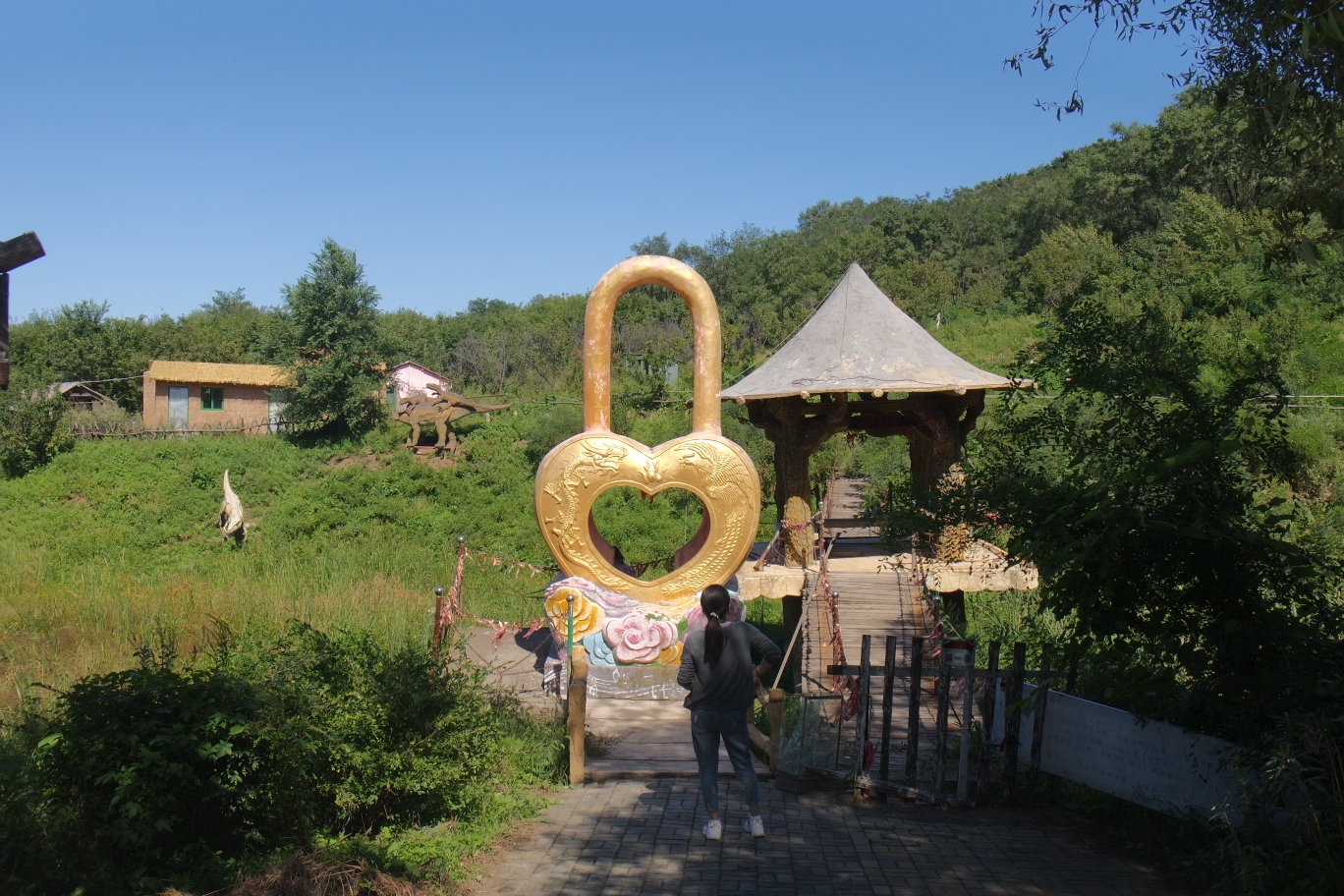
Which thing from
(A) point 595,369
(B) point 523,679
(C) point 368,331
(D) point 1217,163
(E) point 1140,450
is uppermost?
(D) point 1217,163

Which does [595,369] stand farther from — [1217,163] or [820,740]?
[1217,163]

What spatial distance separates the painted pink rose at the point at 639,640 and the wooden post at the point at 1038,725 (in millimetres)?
4300

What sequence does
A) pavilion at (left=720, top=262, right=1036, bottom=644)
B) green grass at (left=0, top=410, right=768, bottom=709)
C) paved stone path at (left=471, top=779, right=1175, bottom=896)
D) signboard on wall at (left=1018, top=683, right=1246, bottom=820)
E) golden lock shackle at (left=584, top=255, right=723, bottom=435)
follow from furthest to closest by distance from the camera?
green grass at (left=0, top=410, right=768, bottom=709) → pavilion at (left=720, top=262, right=1036, bottom=644) → golden lock shackle at (left=584, top=255, right=723, bottom=435) → signboard on wall at (left=1018, top=683, right=1246, bottom=820) → paved stone path at (left=471, top=779, right=1175, bottom=896)

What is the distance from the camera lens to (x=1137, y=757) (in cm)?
541

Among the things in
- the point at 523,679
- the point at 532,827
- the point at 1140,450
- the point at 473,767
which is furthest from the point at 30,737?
the point at 1140,450

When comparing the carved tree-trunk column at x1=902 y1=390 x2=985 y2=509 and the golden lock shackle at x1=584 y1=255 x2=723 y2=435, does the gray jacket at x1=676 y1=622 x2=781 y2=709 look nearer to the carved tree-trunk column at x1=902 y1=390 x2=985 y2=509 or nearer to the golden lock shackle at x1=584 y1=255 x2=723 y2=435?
the golden lock shackle at x1=584 y1=255 x2=723 y2=435

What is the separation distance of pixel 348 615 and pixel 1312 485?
557 inches

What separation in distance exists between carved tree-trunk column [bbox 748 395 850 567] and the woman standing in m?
5.67

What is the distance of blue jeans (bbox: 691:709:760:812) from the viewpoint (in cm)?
552

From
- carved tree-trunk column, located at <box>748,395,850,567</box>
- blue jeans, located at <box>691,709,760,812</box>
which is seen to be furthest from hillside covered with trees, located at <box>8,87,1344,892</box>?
carved tree-trunk column, located at <box>748,395,850,567</box>

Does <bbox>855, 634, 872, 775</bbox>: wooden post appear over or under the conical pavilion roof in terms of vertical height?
under

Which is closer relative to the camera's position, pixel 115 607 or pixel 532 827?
pixel 532 827

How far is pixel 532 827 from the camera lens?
5691 mm

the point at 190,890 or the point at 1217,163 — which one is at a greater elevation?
the point at 1217,163
